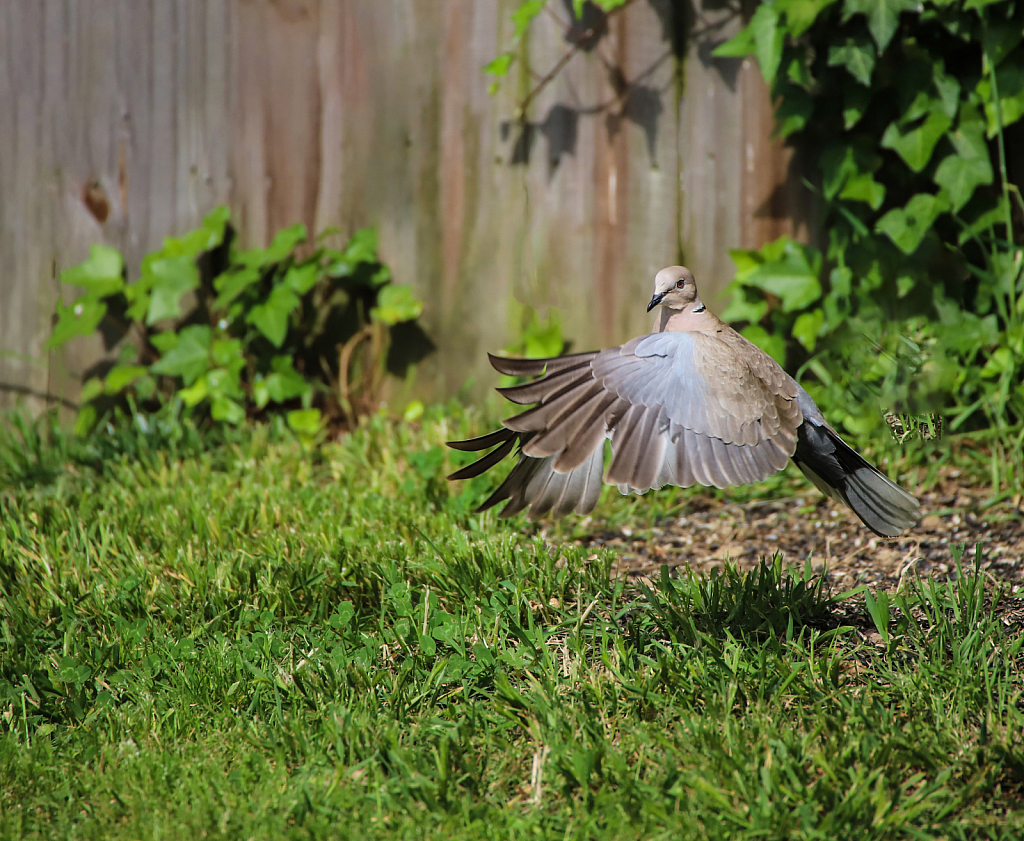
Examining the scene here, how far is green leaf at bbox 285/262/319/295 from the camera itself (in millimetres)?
4117

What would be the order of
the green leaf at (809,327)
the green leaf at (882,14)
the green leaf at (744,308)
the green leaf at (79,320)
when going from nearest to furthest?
the green leaf at (882,14) → the green leaf at (809,327) → the green leaf at (744,308) → the green leaf at (79,320)

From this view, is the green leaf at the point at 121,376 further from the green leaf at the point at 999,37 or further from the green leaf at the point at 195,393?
the green leaf at the point at 999,37

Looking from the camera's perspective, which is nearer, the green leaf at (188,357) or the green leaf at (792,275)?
the green leaf at (792,275)

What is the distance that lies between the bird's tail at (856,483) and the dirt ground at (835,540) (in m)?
0.37

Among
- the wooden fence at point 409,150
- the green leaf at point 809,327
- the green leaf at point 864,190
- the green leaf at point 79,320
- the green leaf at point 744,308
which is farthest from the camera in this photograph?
the green leaf at point 79,320

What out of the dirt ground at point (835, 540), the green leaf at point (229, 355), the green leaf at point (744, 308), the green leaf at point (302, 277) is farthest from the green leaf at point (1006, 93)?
the green leaf at point (229, 355)

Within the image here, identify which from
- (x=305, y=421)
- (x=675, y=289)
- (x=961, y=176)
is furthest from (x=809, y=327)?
(x=305, y=421)

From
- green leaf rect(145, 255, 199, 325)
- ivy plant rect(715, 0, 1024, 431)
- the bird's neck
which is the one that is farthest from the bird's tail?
green leaf rect(145, 255, 199, 325)

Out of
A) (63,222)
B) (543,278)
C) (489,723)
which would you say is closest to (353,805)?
(489,723)

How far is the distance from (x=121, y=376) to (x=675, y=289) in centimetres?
272

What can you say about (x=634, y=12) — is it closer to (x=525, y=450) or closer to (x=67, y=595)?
(x=525, y=450)

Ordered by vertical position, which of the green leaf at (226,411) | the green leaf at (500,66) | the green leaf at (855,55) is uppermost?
the green leaf at (500,66)

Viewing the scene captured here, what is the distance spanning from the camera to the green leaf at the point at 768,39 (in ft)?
11.3

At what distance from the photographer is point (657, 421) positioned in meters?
2.11
